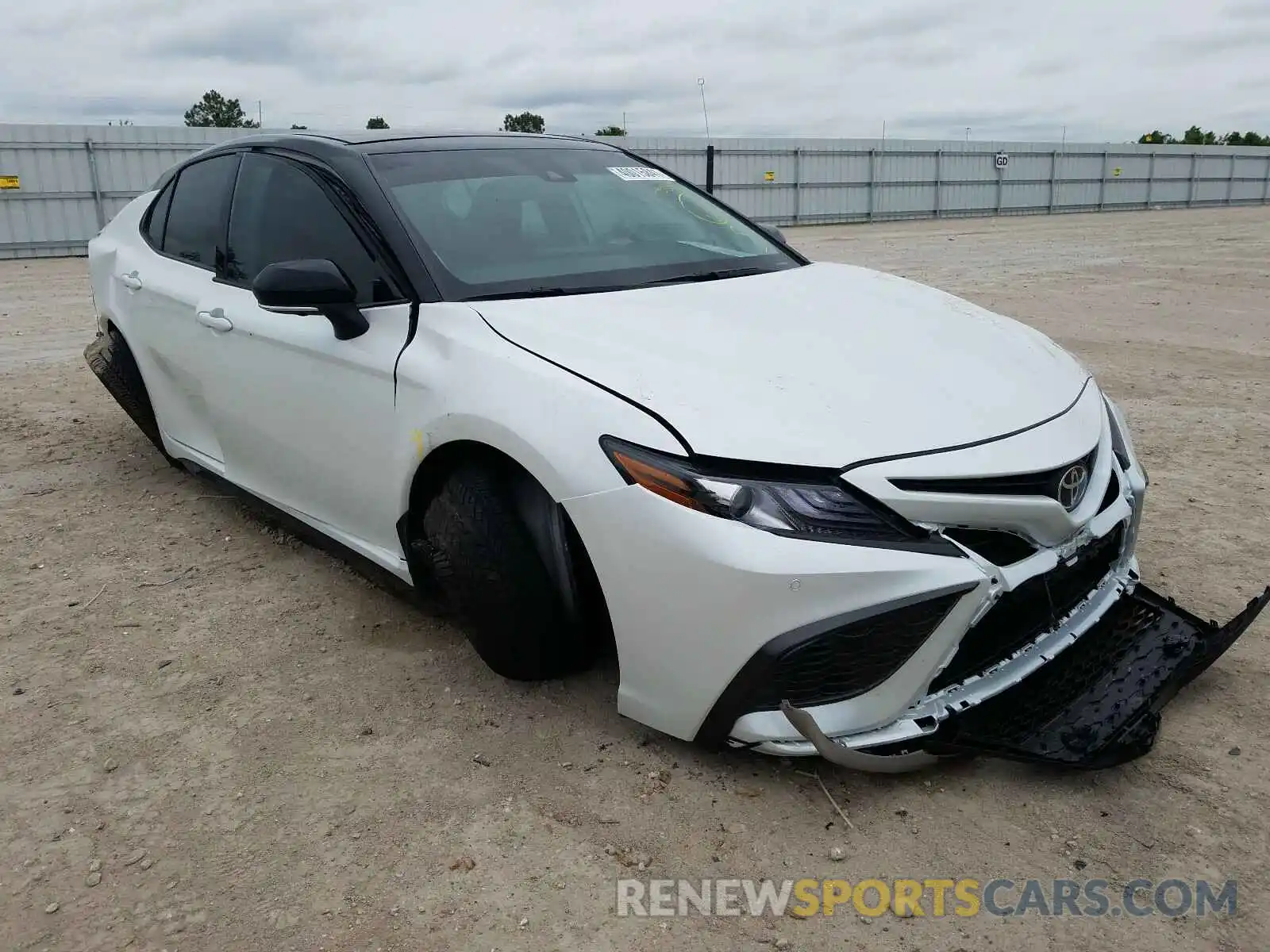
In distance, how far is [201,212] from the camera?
3.80m

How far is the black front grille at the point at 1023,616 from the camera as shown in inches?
84.1

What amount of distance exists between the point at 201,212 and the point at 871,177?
96.3ft

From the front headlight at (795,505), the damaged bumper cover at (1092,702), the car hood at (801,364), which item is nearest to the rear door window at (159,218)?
the car hood at (801,364)

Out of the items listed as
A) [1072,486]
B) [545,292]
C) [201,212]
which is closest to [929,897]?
[1072,486]

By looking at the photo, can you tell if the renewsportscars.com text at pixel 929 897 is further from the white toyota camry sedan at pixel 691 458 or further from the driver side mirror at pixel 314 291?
the driver side mirror at pixel 314 291

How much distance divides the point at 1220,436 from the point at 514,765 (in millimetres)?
4170

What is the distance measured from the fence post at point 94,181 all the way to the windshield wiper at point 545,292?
787 inches

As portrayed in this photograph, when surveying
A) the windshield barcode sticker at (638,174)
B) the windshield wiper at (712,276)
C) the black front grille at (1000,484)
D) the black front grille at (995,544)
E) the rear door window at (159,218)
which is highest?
the windshield barcode sticker at (638,174)

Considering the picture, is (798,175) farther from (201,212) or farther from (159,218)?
(201,212)

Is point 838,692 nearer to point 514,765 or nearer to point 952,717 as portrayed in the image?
point 952,717

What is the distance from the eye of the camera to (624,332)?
245 cm

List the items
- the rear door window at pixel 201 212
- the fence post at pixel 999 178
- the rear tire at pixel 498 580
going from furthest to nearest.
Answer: the fence post at pixel 999 178, the rear door window at pixel 201 212, the rear tire at pixel 498 580

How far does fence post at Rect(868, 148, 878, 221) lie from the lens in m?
30.5

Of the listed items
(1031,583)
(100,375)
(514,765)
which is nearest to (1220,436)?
(1031,583)
